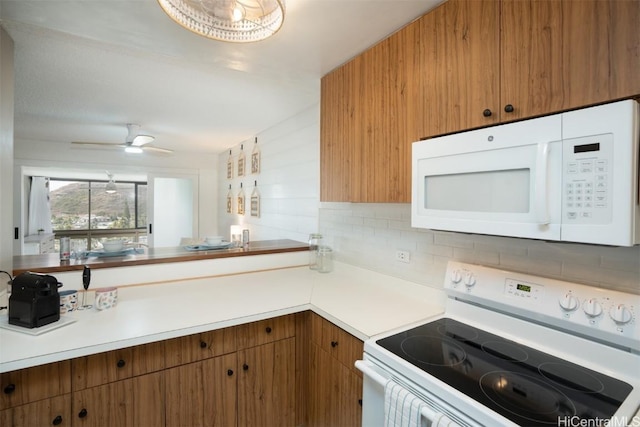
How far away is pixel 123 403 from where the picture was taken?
1.28 meters

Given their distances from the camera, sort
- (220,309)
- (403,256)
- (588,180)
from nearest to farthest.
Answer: (588,180) → (220,309) → (403,256)

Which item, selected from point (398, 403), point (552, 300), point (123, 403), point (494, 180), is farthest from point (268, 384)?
point (494, 180)

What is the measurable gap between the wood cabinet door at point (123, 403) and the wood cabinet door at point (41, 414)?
0.03 metres

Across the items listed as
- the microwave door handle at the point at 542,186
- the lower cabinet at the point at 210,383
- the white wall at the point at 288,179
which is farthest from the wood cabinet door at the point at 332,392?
the white wall at the point at 288,179

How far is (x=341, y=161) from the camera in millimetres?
1797

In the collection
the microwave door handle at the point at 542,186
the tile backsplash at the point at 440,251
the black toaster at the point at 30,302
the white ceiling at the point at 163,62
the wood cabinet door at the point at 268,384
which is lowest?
the wood cabinet door at the point at 268,384

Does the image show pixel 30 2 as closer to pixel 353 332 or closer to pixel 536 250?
pixel 353 332

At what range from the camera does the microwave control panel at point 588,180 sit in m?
0.78

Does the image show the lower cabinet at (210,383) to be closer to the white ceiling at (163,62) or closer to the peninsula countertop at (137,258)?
the peninsula countertop at (137,258)

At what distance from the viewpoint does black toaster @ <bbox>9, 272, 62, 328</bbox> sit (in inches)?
47.9

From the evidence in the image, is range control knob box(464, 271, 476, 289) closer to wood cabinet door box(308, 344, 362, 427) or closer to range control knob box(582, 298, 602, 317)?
range control knob box(582, 298, 602, 317)

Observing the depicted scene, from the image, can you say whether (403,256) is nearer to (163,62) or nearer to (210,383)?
(210,383)

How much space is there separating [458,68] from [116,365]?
6.17ft

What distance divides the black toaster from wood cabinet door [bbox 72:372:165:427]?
35 cm
